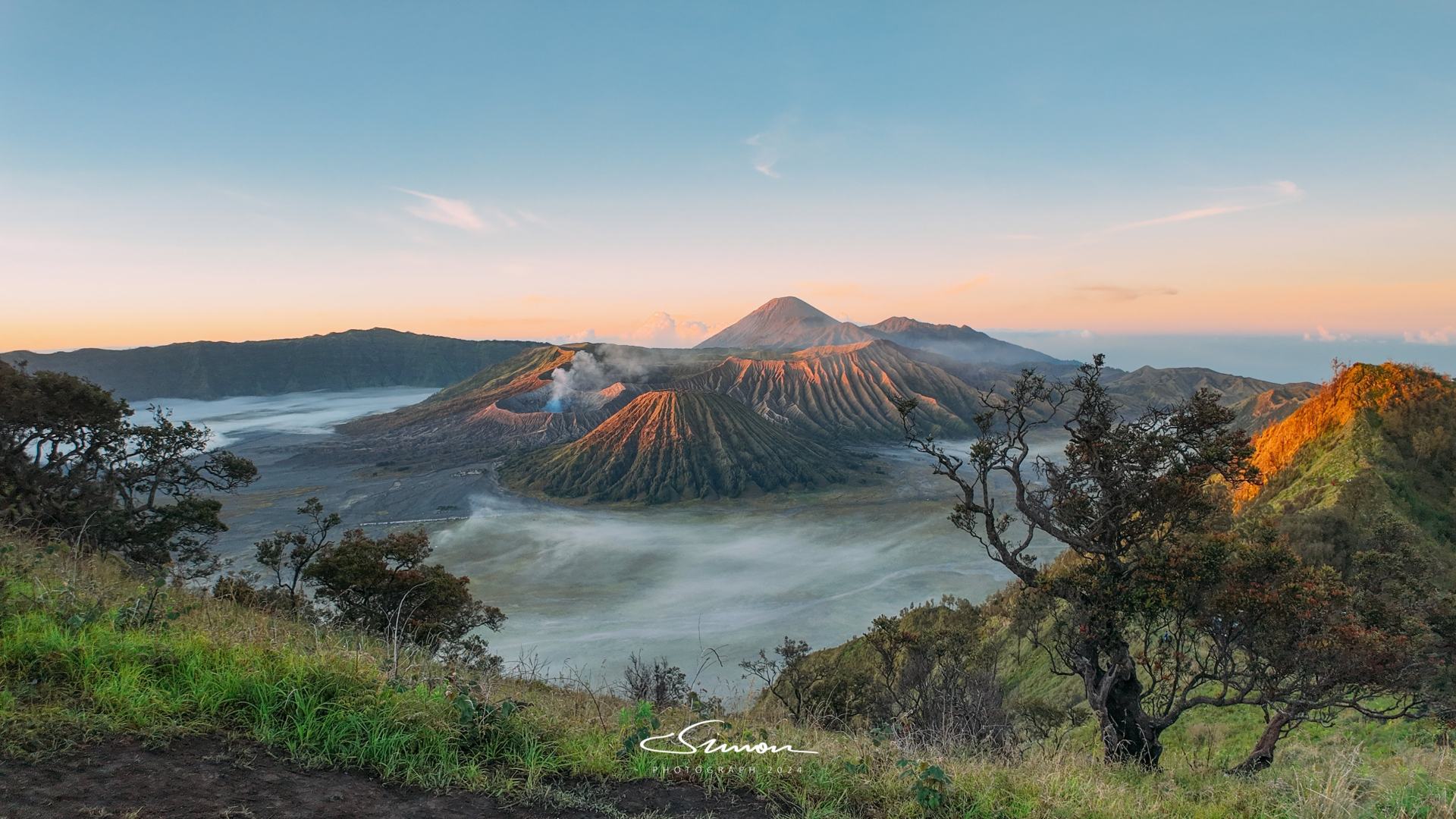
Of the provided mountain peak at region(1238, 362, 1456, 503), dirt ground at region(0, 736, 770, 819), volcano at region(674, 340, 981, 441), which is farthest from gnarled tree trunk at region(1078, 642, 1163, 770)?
volcano at region(674, 340, 981, 441)

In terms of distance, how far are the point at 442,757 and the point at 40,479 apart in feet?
66.8

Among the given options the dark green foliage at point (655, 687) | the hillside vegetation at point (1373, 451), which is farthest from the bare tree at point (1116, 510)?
the hillside vegetation at point (1373, 451)

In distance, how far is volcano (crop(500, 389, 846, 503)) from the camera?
78.9 meters

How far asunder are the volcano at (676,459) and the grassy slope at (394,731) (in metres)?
72.8

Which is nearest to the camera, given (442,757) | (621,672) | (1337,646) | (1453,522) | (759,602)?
(442,757)

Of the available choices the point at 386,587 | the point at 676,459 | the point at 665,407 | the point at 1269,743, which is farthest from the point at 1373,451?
the point at 665,407

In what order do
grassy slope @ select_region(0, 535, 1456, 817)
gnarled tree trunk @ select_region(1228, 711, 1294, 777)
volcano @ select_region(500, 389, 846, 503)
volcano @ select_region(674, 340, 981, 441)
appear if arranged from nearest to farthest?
grassy slope @ select_region(0, 535, 1456, 817)
gnarled tree trunk @ select_region(1228, 711, 1294, 777)
volcano @ select_region(500, 389, 846, 503)
volcano @ select_region(674, 340, 981, 441)

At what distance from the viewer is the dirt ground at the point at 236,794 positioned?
314 centimetres

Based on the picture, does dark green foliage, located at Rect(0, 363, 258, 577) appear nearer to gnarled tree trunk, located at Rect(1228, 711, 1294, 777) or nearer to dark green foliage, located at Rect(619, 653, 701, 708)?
dark green foliage, located at Rect(619, 653, 701, 708)

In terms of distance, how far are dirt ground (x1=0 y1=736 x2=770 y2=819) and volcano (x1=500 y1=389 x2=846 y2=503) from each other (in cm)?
7352

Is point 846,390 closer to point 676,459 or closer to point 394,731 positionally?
point 676,459

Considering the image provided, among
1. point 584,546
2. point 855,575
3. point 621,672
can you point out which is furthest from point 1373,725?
point 584,546

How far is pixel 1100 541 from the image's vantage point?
1020 centimetres

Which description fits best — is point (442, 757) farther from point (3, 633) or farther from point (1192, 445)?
point (1192, 445)
